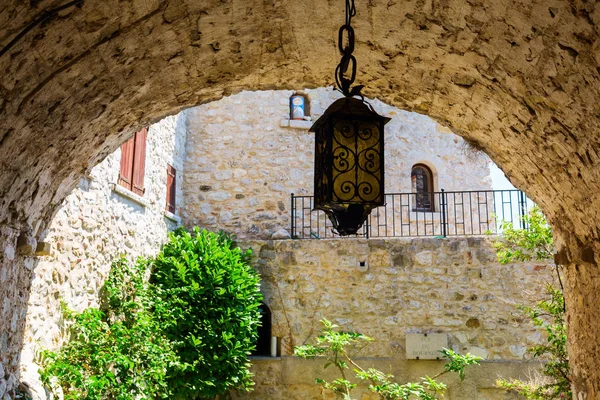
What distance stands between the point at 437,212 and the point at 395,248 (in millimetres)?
2397

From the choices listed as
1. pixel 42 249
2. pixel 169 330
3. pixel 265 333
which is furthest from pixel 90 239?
pixel 265 333

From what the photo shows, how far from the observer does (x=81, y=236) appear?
Answer: 17.6 feet

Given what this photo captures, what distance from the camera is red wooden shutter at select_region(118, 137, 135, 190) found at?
6.36m

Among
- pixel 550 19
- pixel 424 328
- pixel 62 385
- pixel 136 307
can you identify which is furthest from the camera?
pixel 424 328

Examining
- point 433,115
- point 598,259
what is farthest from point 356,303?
point 598,259

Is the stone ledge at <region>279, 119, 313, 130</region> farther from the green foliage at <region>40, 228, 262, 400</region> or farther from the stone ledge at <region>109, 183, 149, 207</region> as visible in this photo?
the stone ledge at <region>109, 183, 149, 207</region>

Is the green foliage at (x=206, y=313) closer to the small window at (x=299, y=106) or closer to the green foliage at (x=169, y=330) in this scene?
the green foliage at (x=169, y=330)

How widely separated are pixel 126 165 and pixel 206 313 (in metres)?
1.98

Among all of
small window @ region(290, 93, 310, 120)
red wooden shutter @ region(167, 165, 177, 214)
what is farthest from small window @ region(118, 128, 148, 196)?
small window @ region(290, 93, 310, 120)

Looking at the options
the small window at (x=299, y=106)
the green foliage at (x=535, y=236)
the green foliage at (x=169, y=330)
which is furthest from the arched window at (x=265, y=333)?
the green foliage at (x=535, y=236)

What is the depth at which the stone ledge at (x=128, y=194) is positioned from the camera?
608 centimetres

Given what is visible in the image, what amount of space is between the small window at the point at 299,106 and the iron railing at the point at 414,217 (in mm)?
1484

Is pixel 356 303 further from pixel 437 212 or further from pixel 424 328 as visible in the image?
pixel 437 212

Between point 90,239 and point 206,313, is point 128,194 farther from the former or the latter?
point 206,313
